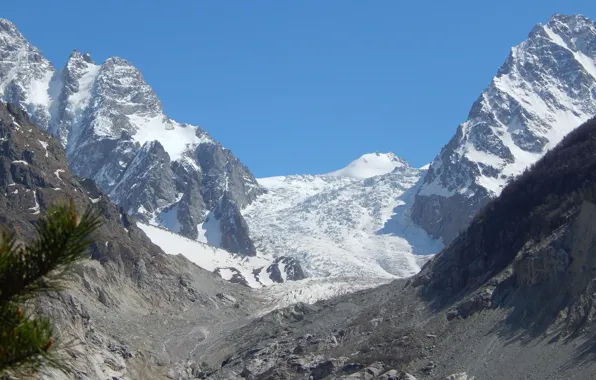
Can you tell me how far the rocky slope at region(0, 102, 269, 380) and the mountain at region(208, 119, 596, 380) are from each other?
9.16m

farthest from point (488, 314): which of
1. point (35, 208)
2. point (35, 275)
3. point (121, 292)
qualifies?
point (35, 208)

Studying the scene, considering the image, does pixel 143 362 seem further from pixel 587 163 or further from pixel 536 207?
pixel 587 163

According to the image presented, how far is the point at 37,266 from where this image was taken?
1002cm

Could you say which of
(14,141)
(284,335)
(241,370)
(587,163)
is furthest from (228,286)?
(587,163)

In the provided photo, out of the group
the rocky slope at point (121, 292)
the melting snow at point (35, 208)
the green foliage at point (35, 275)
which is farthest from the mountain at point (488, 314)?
the green foliage at point (35, 275)

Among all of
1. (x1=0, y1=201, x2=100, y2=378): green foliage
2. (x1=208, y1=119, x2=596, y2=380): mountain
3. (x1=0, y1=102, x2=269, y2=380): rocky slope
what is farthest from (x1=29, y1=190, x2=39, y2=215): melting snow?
(x1=0, y1=201, x2=100, y2=378): green foliage

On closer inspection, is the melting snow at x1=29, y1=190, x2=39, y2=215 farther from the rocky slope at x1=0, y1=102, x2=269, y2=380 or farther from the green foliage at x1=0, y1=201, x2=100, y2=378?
the green foliage at x1=0, y1=201, x2=100, y2=378

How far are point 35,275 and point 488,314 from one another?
89822 mm

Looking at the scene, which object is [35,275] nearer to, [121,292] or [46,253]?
[46,253]

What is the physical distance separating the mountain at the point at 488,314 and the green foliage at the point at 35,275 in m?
67.7

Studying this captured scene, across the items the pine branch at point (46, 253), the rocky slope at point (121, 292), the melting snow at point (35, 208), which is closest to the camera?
the pine branch at point (46, 253)

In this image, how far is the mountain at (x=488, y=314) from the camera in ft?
273

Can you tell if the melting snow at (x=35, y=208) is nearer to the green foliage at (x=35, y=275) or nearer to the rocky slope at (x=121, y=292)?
the rocky slope at (x=121, y=292)

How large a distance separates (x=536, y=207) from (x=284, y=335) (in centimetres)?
3823
